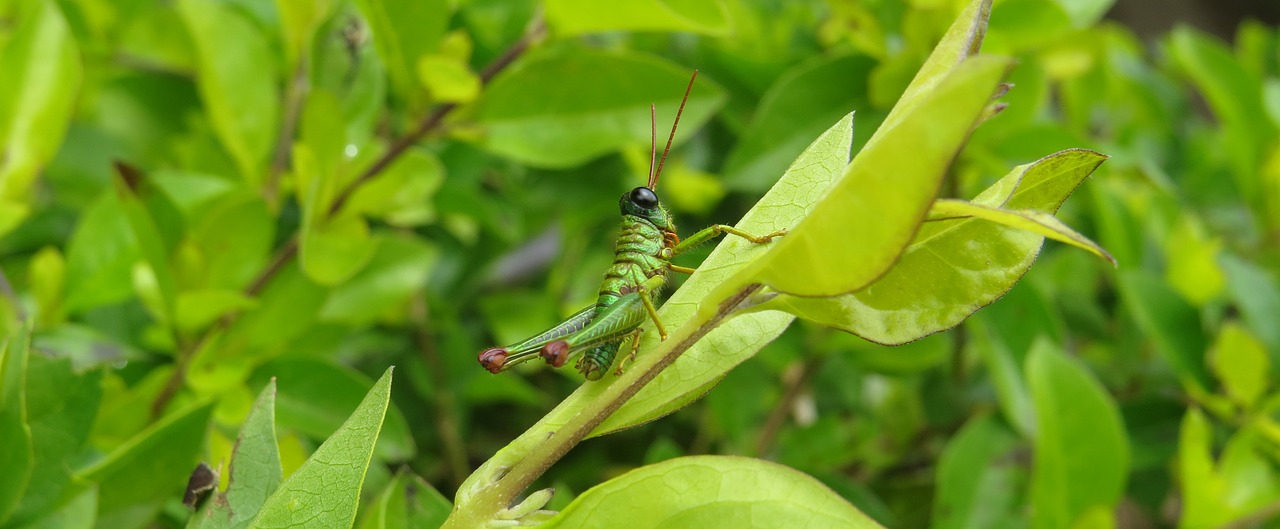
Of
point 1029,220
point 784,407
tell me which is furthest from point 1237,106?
point 1029,220

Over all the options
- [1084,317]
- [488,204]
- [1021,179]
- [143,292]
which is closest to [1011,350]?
[1084,317]

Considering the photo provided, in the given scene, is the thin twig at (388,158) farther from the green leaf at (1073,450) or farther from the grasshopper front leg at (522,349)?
the green leaf at (1073,450)

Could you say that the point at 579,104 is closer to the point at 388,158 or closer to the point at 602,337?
the point at 388,158

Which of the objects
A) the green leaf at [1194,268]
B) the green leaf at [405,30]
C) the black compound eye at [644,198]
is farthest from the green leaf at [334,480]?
the green leaf at [1194,268]

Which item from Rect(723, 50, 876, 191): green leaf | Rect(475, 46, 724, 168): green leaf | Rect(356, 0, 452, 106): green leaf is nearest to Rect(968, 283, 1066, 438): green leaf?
Rect(723, 50, 876, 191): green leaf

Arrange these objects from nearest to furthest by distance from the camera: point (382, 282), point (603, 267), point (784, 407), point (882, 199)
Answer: point (882, 199)
point (382, 282)
point (784, 407)
point (603, 267)

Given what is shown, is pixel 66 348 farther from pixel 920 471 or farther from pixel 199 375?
pixel 920 471

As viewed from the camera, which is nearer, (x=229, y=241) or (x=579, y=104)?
(x=229, y=241)
